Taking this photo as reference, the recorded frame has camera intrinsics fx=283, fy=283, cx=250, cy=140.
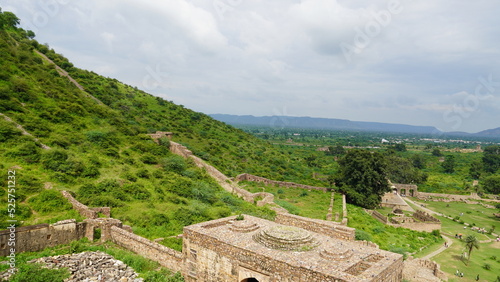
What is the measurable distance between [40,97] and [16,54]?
9.44m

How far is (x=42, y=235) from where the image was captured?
1240cm

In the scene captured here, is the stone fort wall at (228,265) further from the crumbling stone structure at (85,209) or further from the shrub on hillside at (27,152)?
the shrub on hillside at (27,152)

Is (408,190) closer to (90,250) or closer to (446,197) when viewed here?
(446,197)

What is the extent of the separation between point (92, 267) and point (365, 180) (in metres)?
34.6

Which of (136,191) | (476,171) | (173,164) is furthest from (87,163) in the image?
(476,171)

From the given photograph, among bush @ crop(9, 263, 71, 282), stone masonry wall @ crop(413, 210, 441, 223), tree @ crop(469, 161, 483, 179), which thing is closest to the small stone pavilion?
bush @ crop(9, 263, 71, 282)

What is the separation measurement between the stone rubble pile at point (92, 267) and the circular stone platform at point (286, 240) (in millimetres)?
4992

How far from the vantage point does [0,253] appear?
1103cm

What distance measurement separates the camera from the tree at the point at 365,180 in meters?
37.5

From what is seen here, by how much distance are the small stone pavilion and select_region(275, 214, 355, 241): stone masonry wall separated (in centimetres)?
61

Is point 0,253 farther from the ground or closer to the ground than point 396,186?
farther from the ground

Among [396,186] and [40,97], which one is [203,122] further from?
[396,186]

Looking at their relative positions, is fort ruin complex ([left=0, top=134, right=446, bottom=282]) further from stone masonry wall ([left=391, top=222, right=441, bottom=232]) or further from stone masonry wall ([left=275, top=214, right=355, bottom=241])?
stone masonry wall ([left=391, top=222, right=441, bottom=232])

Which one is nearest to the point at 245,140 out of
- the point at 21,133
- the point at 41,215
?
the point at 21,133
